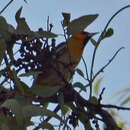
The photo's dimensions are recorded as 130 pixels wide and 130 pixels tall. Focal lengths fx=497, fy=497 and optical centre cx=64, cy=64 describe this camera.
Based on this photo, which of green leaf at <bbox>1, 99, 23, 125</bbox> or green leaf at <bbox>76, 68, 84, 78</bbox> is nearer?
green leaf at <bbox>1, 99, 23, 125</bbox>

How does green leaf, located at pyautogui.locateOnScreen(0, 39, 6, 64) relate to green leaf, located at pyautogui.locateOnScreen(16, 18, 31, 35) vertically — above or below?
below

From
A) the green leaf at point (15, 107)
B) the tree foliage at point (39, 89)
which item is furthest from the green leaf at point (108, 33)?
the green leaf at point (15, 107)

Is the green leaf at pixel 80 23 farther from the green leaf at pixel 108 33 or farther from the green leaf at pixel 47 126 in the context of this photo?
the green leaf at pixel 47 126

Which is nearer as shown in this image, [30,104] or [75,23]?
[30,104]

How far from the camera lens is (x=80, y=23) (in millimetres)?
993

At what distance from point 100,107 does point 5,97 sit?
175 mm

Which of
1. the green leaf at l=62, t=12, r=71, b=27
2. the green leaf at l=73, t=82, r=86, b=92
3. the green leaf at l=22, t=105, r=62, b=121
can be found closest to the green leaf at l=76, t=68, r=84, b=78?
the green leaf at l=73, t=82, r=86, b=92

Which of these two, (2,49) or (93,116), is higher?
(2,49)

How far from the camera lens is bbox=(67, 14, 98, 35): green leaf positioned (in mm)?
980

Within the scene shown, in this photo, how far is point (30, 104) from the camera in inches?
32.5

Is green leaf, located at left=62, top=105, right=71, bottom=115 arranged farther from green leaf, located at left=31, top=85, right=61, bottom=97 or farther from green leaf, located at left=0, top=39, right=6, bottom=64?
green leaf, located at left=0, top=39, right=6, bottom=64

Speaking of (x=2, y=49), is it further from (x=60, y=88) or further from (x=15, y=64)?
(x=60, y=88)

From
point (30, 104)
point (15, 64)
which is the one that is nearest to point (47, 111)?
point (30, 104)

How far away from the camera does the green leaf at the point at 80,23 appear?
980 mm
